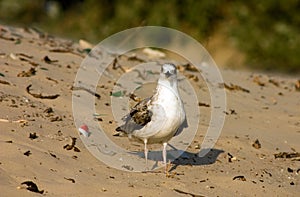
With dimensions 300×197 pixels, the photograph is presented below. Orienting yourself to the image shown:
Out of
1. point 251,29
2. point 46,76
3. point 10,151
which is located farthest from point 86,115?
point 251,29

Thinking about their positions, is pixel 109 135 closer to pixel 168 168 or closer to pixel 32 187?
pixel 168 168

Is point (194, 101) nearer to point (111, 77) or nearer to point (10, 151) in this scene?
point (111, 77)

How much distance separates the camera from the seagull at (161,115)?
21.0ft

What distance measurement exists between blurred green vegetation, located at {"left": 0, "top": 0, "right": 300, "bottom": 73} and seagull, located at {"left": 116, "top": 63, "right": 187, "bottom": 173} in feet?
40.3

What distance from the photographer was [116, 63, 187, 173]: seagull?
6.39 metres

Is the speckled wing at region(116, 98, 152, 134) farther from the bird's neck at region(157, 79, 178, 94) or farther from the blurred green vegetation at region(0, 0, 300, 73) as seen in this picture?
the blurred green vegetation at region(0, 0, 300, 73)

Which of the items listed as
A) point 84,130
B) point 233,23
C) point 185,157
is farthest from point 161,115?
point 233,23

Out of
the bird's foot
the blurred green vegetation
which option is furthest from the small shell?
the blurred green vegetation

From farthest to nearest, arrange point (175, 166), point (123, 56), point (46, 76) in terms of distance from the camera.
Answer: point (123, 56) → point (46, 76) → point (175, 166)

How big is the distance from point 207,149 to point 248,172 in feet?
2.27

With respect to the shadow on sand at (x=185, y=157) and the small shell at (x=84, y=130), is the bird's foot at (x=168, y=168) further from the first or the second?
the small shell at (x=84, y=130)

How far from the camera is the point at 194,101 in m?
9.40

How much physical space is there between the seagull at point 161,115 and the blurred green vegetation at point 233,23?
12281 millimetres

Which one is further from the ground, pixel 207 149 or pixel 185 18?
pixel 185 18
